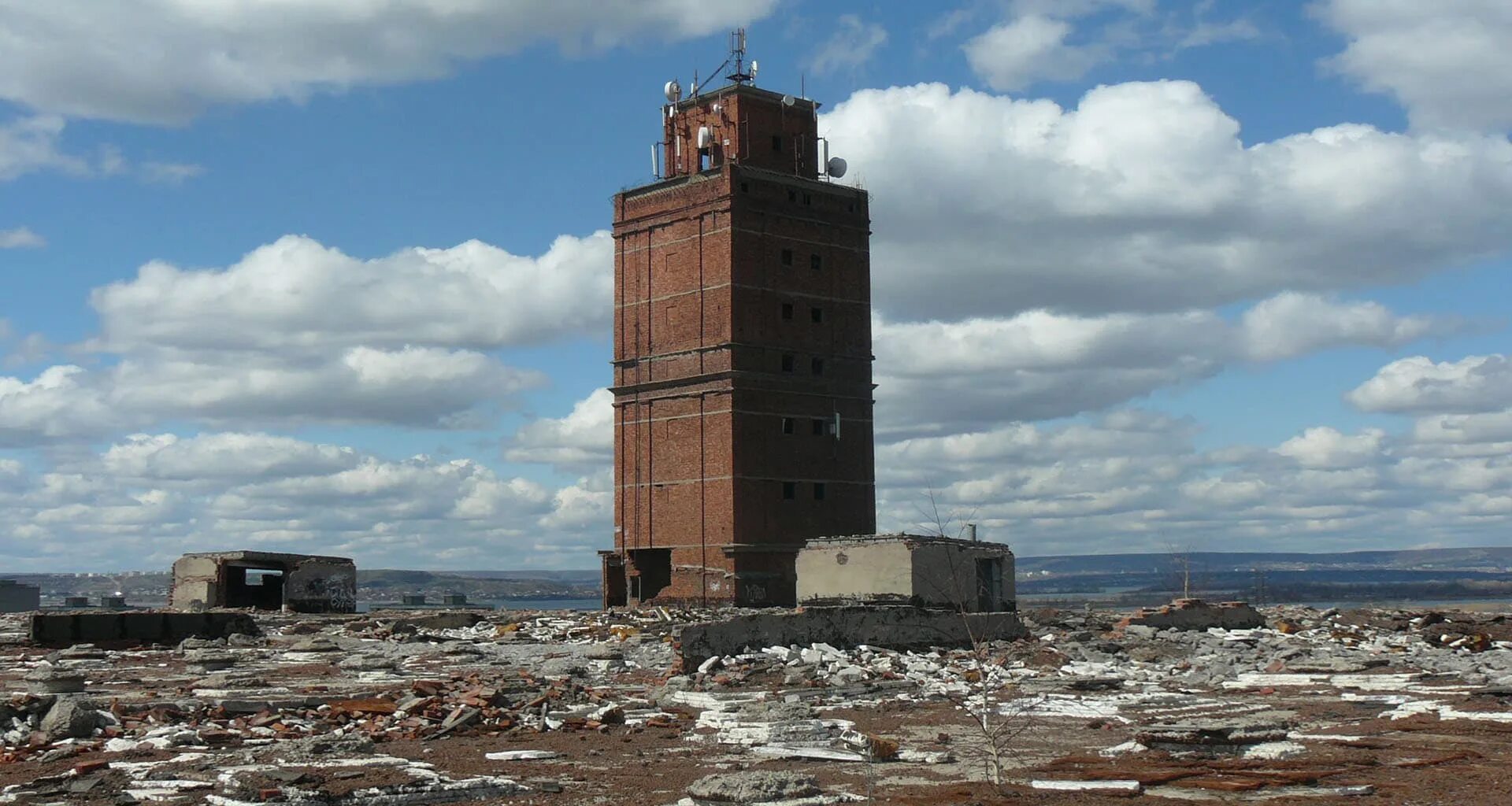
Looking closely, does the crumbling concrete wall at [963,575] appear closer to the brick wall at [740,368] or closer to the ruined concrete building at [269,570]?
the brick wall at [740,368]

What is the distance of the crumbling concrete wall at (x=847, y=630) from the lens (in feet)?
85.7

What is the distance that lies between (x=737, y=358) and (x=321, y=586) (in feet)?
49.1

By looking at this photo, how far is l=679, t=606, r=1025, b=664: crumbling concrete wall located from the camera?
2611 cm

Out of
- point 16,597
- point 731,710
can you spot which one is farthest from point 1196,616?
point 16,597

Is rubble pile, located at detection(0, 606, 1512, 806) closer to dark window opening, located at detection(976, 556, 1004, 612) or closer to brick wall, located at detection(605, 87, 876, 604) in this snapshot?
dark window opening, located at detection(976, 556, 1004, 612)

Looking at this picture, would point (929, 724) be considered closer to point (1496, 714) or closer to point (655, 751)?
point (655, 751)

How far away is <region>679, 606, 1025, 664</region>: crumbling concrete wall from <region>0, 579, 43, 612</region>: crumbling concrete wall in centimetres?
4482

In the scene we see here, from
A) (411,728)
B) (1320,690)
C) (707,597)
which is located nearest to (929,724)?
(411,728)

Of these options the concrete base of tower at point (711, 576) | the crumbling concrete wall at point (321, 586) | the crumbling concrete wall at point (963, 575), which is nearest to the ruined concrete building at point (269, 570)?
the crumbling concrete wall at point (321, 586)

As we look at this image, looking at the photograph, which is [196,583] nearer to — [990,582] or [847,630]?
[990,582]

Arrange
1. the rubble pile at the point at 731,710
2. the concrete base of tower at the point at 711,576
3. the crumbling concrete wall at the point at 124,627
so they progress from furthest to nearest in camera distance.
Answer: the concrete base of tower at the point at 711,576 < the crumbling concrete wall at the point at 124,627 < the rubble pile at the point at 731,710

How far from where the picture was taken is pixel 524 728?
17484mm

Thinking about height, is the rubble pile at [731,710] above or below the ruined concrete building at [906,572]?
below

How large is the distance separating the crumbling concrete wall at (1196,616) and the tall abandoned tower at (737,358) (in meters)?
16.5
